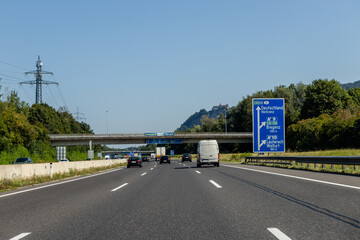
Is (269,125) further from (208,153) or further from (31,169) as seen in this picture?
(31,169)

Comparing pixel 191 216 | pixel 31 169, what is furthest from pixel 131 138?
pixel 191 216

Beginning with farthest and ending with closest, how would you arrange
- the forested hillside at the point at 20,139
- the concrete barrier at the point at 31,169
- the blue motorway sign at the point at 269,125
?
1. the forested hillside at the point at 20,139
2. the blue motorway sign at the point at 269,125
3. the concrete barrier at the point at 31,169

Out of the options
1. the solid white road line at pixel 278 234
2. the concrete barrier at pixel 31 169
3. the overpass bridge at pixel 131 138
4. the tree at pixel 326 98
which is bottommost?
the concrete barrier at pixel 31 169

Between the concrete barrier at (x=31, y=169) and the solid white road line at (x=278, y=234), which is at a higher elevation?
the solid white road line at (x=278, y=234)

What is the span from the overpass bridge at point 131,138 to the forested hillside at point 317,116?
11.7m

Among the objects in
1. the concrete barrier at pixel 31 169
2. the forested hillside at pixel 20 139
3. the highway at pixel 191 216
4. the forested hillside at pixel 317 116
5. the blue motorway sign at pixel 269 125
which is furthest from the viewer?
the forested hillside at pixel 317 116

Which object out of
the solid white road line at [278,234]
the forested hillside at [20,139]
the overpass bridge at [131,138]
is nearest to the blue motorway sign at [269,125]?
the solid white road line at [278,234]

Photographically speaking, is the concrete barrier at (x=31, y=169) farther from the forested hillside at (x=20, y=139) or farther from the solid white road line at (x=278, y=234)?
the forested hillside at (x=20, y=139)

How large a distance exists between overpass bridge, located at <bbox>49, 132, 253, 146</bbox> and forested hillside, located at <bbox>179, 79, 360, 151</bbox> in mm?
11743

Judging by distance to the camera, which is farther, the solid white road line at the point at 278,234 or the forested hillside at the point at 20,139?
the forested hillside at the point at 20,139

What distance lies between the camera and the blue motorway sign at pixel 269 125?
2692cm

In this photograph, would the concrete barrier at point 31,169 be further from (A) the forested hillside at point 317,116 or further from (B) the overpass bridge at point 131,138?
(A) the forested hillside at point 317,116

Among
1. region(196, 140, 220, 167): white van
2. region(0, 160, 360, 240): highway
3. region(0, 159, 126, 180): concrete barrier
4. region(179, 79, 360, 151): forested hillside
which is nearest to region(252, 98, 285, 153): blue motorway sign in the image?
region(196, 140, 220, 167): white van

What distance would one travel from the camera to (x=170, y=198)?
9023mm
